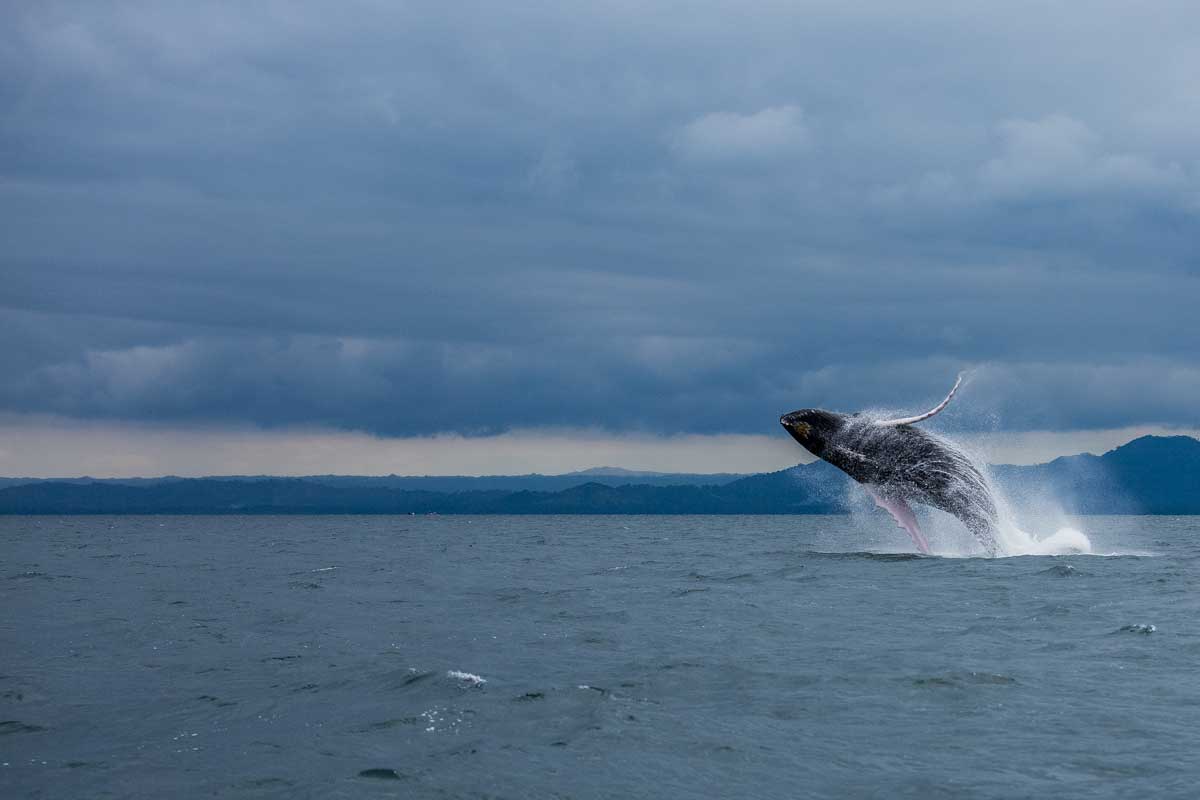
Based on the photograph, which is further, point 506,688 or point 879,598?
point 879,598

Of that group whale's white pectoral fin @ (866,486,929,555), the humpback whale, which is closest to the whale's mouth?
the humpback whale

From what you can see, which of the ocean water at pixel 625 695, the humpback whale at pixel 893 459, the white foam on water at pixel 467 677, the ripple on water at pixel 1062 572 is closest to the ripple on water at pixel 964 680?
the ocean water at pixel 625 695

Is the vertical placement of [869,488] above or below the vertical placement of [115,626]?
above

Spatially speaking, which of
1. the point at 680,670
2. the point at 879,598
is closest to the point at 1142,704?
the point at 680,670

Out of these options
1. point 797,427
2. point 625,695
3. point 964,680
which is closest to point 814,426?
point 797,427

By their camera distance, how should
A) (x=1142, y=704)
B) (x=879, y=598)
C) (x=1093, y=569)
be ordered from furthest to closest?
(x=1093, y=569), (x=879, y=598), (x=1142, y=704)

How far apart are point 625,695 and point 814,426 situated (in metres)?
15.3

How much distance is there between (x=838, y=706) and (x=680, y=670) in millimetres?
2885

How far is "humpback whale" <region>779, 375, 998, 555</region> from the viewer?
2739 centimetres

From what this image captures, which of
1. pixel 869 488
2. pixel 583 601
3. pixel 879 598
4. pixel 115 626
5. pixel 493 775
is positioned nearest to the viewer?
pixel 493 775

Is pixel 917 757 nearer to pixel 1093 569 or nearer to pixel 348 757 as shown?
pixel 348 757

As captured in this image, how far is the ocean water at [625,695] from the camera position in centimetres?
1000

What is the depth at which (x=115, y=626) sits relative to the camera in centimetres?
2178

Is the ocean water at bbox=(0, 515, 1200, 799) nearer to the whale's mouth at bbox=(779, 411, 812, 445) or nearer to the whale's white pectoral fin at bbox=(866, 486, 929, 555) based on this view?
the whale's white pectoral fin at bbox=(866, 486, 929, 555)
